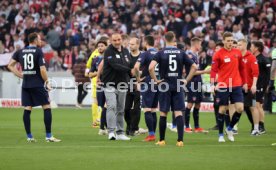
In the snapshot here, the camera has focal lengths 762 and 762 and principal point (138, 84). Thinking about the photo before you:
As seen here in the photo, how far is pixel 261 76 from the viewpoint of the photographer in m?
20.8

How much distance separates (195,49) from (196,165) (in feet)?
25.8

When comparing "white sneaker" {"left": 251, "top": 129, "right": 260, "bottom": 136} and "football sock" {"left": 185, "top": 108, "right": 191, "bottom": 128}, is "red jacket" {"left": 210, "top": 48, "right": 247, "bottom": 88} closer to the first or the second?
"white sneaker" {"left": 251, "top": 129, "right": 260, "bottom": 136}

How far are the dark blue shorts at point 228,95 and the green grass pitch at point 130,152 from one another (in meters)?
0.93

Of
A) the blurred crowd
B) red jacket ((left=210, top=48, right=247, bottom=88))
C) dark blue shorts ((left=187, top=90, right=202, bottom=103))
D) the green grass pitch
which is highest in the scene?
the blurred crowd

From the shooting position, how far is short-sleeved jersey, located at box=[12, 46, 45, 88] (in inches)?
658

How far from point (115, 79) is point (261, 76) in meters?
5.07

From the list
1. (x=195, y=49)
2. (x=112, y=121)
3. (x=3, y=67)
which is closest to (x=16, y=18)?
(x=3, y=67)

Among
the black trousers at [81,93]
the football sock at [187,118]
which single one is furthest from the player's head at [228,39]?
the black trousers at [81,93]

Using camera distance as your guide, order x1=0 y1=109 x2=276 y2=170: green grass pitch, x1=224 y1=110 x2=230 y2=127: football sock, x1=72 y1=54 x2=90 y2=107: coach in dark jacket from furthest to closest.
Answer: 1. x1=72 y1=54 x2=90 y2=107: coach in dark jacket
2. x1=224 y1=110 x2=230 y2=127: football sock
3. x1=0 y1=109 x2=276 y2=170: green grass pitch

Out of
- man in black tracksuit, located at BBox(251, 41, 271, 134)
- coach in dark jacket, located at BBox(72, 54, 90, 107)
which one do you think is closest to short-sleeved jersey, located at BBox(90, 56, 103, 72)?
man in black tracksuit, located at BBox(251, 41, 271, 134)

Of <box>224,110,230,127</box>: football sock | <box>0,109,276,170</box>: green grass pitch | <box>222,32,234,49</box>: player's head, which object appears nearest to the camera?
<box>0,109,276,170</box>: green grass pitch

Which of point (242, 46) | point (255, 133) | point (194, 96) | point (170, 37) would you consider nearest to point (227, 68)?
point (170, 37)

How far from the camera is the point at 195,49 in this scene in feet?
66.6

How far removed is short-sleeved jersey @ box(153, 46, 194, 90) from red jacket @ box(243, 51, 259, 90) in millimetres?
3666
